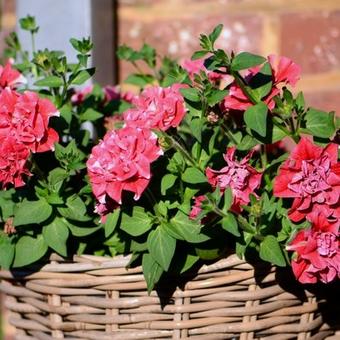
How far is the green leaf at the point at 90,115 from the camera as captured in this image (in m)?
0.96

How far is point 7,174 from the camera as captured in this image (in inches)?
31.5

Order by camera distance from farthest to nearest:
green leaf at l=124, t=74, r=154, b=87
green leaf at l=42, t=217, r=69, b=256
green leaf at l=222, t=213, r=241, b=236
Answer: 1. green leaf at l=124, t=74, r=154, b=87
2. green leaf at l=42, t=217, r=69, b=256
3. green leaf at l=222, t=213, r=241, b=236

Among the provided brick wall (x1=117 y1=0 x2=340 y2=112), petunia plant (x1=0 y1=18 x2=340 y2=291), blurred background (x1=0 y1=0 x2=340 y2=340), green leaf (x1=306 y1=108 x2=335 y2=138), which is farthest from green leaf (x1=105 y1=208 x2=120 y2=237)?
brick wall (x1=117 y1=0 x2=340 y2=112)

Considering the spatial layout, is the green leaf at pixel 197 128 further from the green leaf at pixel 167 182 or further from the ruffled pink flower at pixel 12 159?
the ruffled pink flower at pixel 12 159

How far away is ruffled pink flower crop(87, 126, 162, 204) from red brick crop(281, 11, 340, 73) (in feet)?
1.98

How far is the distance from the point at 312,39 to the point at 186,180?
607mm

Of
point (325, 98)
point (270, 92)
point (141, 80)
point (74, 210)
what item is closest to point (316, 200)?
point (270, 92)

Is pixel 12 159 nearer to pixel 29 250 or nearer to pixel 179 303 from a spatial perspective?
pixel 29 250

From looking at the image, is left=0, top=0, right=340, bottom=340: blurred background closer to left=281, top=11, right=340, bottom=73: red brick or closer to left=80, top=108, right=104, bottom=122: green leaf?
left=281, top=11, right=340, bottom=73: red brick

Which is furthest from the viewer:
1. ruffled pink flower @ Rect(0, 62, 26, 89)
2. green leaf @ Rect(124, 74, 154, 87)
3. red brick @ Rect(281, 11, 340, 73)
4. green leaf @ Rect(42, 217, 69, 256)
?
red brick @ Rect(281, 11, 340, 73)

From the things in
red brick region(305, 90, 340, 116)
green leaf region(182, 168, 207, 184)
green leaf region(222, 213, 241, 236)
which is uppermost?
red brick region(305, 90, 340, 116)

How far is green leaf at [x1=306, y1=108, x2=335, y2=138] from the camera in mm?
787

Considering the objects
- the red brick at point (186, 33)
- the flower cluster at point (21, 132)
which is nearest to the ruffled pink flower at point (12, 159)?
the flower cluster at point (21, 132)

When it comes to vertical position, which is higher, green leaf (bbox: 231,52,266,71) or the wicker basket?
green leaf (bbox: 231,52,266,71)
